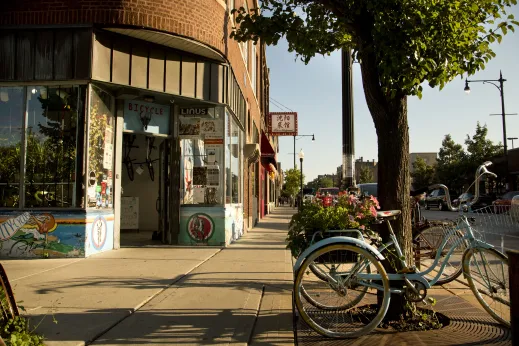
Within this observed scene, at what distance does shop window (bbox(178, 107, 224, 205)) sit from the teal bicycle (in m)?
5.93

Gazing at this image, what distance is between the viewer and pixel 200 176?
9.99 meters

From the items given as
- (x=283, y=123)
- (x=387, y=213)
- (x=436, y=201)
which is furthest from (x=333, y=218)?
(x=436, y=201)

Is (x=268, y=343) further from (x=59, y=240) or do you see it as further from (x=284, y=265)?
(x=59, y=240)

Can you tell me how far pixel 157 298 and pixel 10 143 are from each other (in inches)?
196

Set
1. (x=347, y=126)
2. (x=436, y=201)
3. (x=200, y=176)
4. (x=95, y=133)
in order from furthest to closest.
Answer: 1. (x=436, y=201)
2. (x=347, y=126)
3. (x=200, y=176)
4. (x=95, y=133)

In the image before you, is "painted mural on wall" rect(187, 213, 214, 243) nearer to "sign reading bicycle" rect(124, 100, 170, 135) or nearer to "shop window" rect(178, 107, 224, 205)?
"shop window" rect(178, 107, 224, 205)

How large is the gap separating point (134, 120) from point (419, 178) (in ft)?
173

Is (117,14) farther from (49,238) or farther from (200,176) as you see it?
(49,238)

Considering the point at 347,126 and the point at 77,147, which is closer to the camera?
the point at 77,147

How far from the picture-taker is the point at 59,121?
8.11 m

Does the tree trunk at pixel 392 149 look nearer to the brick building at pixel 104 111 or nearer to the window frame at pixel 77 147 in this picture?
the brick building at pixel 104 111

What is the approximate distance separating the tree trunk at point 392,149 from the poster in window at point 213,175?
19.2ft

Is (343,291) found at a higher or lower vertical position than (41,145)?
lower


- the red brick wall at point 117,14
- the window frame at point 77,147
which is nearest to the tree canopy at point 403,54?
the red brick wall at point 117,14
